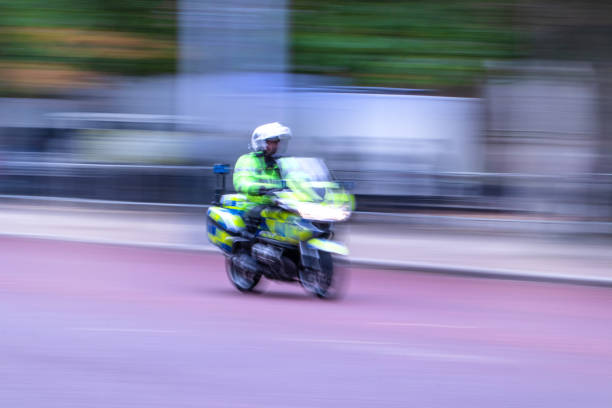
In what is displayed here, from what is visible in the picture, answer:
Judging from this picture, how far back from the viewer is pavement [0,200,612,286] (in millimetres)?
13016

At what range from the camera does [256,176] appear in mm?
9719

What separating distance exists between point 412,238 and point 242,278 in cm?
562

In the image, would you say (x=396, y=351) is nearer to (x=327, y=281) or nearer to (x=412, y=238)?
(x=327, y=281)

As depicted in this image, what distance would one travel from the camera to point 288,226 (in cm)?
970

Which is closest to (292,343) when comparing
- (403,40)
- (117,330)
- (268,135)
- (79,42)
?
(117,330)

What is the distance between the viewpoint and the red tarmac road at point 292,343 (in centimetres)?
605

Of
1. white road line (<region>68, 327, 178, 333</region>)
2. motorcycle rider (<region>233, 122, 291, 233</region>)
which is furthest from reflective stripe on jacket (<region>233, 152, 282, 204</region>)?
white road line (<region>68, 327, 178, 333</region>)

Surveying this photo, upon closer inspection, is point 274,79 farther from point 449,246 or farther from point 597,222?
point 597,222

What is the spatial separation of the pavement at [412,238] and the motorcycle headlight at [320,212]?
3794mm

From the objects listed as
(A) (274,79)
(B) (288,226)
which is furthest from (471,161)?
(B) (288,226)

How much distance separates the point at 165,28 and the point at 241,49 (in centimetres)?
680

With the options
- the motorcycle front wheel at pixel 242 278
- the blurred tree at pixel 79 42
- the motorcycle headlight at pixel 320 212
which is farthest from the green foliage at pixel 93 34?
the motorcycle headlight at pixel 320 212

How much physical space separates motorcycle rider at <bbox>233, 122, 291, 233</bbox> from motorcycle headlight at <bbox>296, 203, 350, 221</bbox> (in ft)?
1.11

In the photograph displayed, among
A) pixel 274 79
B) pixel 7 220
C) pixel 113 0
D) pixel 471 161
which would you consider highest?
pixel 113 0
